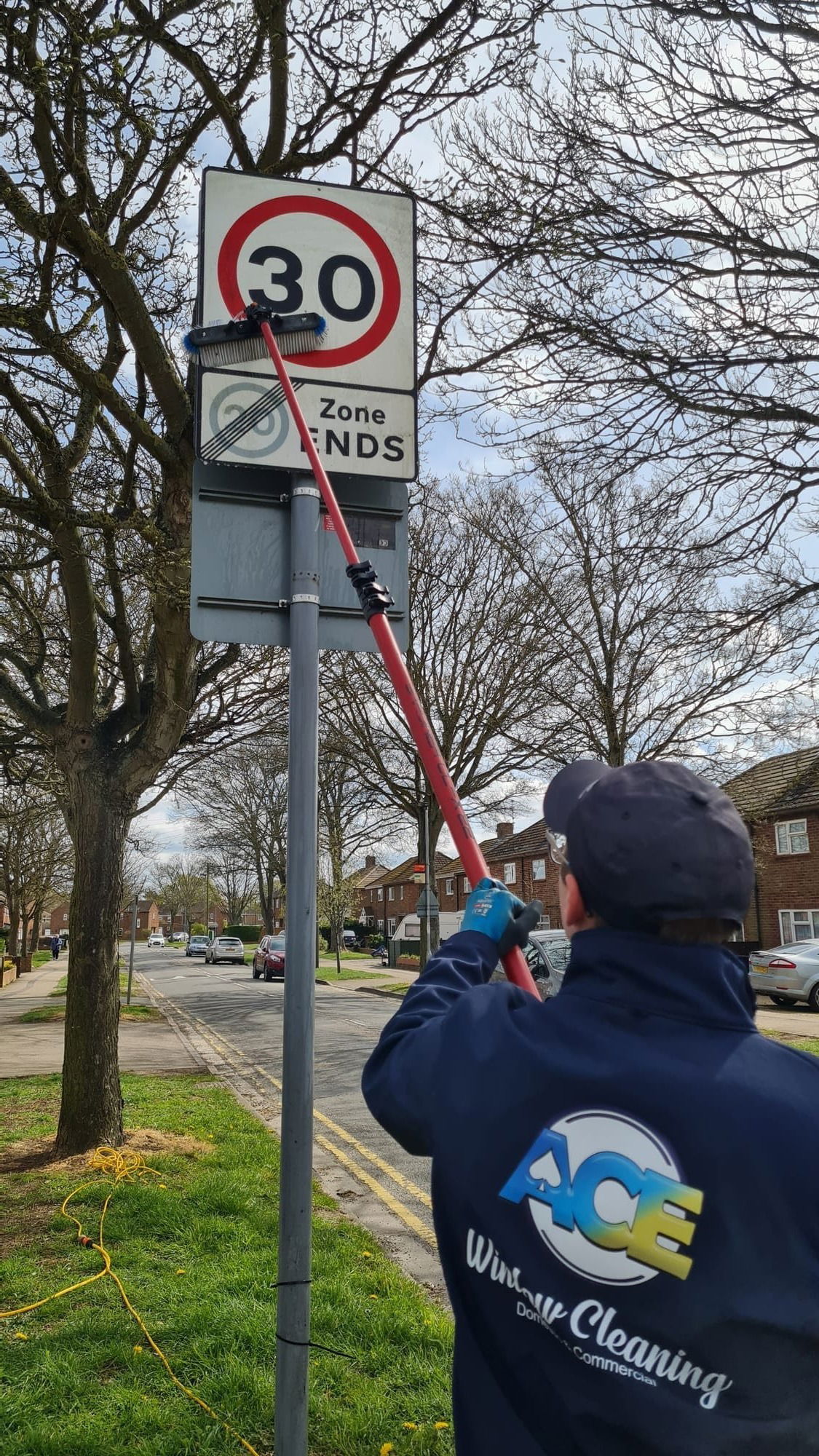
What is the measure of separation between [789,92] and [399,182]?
94.4 inches

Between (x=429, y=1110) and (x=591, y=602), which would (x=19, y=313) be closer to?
(x=429, y=1110)

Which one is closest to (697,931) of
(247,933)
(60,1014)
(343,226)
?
(343,226)

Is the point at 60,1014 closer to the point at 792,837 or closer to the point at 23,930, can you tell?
the point at 792,837

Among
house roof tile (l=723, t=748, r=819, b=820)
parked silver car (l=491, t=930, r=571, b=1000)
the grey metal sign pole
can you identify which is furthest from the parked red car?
the grey metal sign pole

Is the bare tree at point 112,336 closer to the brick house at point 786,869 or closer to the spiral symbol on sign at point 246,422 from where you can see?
the spiral symbol on sign at point 246,422

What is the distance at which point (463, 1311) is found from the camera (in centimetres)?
140

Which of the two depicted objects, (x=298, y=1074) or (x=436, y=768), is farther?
(x=298, y=1074)

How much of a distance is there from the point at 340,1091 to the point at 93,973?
4.35 metres

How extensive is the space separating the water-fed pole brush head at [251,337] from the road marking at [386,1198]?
13.5ft

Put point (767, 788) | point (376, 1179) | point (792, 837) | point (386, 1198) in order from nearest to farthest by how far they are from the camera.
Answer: point (386, 1198) → point (376, 1179) → point (767, 788) → point (792, 837)

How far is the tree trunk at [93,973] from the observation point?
704 centimetres

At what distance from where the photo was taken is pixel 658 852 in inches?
52.9

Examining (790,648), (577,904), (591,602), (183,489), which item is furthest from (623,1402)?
(591,602)

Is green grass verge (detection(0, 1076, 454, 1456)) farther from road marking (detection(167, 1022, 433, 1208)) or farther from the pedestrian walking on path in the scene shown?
the pedestrian walking on path
